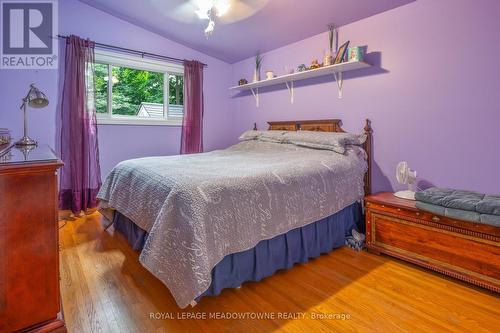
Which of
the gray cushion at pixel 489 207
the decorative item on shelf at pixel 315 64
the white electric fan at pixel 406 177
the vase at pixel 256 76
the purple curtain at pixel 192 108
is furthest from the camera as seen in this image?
the purple curtain at pixel 192 108

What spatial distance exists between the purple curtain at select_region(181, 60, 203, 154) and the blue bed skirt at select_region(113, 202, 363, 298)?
1.64 m

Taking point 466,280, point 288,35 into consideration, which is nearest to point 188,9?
point 288,35

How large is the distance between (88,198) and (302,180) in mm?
2727

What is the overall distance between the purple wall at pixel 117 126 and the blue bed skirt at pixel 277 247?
132 centimetres

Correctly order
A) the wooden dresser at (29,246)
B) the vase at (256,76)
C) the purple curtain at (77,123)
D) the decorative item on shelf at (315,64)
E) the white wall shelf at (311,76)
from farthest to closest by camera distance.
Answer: the vase at (256,76), the purple curtain at (77,123), the decorative item on shelf at (315,64), the white wall shelf at (311,76), the wooden dresser at (29,246)

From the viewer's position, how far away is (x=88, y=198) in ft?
11.1

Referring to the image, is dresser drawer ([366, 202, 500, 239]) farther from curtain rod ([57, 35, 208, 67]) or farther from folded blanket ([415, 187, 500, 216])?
curtain rod ([57, 35, 208, 67])

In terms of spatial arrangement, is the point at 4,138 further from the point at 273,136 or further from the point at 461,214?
the point at 461,214

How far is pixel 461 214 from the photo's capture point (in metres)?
1.77

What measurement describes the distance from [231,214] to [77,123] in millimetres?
2610

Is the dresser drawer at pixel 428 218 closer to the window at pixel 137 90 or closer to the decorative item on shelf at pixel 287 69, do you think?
the decorative item on shelf at pixel 287 69

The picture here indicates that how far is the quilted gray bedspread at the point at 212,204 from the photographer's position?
143 centimetres

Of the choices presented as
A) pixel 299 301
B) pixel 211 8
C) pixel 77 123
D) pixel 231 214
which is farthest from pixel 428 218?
pixel 77 123

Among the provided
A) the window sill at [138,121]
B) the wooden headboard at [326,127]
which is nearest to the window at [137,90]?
the window sill at [138,121]
